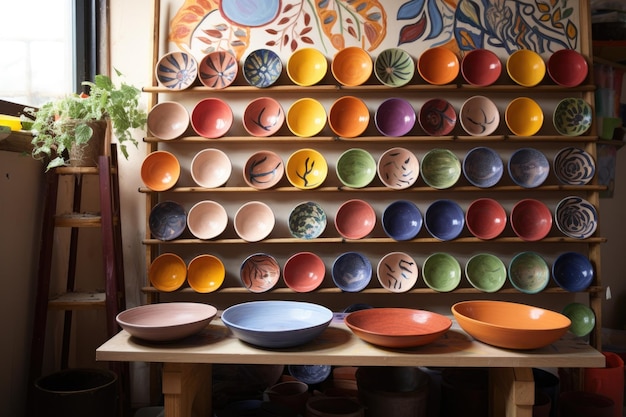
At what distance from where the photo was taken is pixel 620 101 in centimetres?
332

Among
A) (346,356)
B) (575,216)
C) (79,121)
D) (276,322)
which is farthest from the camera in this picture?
(575,216)

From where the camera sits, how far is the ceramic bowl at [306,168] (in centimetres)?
278

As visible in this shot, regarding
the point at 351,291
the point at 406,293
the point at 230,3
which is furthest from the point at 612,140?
the point at 230,3

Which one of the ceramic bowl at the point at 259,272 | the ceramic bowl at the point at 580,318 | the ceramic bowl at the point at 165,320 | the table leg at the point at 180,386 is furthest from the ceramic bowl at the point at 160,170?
the ceramic bowl at the point at 580,318

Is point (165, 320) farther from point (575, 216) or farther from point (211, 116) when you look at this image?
point (575, 216)

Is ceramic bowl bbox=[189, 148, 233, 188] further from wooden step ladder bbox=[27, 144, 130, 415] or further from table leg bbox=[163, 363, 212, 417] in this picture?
table leg bbox=[163, 363, 212, 417]

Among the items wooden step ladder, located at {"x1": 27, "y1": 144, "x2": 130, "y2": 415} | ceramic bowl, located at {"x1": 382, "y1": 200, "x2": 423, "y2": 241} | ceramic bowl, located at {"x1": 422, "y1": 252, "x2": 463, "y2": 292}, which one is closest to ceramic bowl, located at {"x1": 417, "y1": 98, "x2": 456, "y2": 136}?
ceramic bowl, located at {"x1": 382, "y1": 200, "x2": 423, "y2": 241}

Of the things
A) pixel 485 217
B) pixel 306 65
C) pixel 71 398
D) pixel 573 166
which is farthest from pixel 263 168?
pixel 573 166

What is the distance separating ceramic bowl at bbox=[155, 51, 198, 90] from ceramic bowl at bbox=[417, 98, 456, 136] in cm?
131

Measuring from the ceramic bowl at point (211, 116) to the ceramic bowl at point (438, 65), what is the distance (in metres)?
1.12

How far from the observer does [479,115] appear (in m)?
2.82

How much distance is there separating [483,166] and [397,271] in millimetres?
769

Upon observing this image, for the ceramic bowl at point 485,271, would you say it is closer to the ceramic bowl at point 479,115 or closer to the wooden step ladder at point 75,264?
the ceramic bowl at point 479,115

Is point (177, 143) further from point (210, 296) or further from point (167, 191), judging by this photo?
point (210, 296)
